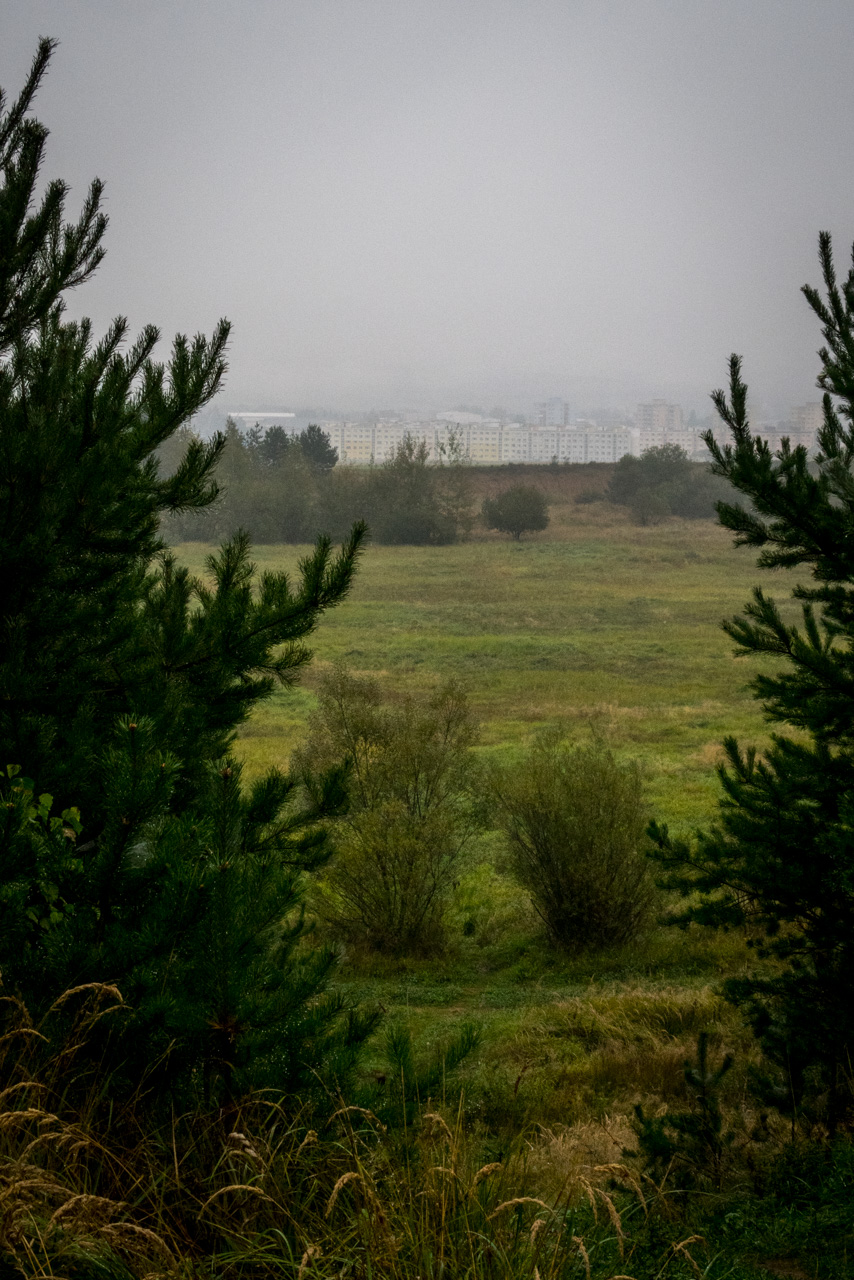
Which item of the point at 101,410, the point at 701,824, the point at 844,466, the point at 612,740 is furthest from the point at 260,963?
the point at 612,740

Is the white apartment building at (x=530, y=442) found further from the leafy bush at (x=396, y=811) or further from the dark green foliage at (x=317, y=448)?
the leafy bush at (x=396, y=811)

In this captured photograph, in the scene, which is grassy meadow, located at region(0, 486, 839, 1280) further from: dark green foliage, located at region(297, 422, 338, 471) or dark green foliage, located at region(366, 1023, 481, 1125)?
dark green foliage, located at region(297, 422, 338, 471)

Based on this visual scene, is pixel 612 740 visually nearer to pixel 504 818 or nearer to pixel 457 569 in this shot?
pixel 504 818

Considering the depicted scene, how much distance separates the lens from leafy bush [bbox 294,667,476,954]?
14.0 meters

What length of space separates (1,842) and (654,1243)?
3.02 meters

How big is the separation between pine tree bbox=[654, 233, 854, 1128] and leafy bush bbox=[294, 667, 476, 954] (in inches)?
292

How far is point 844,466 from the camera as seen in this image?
661cm

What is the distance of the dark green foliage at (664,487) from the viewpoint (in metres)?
69.4

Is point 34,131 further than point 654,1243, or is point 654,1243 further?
point 34,131

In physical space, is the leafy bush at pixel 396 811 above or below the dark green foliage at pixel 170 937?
below

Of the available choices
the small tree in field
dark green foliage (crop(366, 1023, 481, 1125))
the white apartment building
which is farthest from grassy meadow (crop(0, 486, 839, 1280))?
the white apartment building

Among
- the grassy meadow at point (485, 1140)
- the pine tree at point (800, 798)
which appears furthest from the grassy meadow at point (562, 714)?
the pine tree at point (800, 798)

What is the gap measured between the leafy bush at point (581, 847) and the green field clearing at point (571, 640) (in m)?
4.50

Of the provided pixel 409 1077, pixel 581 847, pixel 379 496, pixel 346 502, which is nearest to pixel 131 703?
pixel 409 1077
